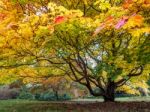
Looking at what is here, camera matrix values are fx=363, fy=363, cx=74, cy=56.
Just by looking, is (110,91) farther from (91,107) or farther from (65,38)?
(65,38)

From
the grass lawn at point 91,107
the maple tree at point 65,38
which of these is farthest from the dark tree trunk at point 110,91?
the maple tree at point 65,38

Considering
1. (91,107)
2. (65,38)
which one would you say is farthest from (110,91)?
(65,38)

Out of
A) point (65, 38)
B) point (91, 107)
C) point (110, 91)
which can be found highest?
point (65, 38)

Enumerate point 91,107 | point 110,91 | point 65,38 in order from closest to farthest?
1. point 65,38
2. point 91,107
3. point 110,91

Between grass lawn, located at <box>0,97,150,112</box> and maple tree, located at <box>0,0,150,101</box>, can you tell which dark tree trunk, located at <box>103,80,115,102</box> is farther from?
maple tree, located at <box>0,0,150,101</box>

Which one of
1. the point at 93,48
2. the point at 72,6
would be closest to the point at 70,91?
the point at 93,48

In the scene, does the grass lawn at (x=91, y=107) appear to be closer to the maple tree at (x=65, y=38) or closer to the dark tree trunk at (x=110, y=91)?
the dark tree trunk at (x=110, y=91)

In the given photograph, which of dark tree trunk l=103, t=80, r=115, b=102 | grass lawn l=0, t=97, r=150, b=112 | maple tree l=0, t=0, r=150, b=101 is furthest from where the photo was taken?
dark tree trunk l=103, t=80, r=115, b=102

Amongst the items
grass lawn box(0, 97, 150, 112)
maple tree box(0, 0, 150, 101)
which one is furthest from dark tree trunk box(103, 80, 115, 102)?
maple tree box(0, 0, 150, 101)

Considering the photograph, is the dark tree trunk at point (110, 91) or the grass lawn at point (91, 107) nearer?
the grass lawn at point (91, 107)

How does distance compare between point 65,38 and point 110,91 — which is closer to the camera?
point 65,38

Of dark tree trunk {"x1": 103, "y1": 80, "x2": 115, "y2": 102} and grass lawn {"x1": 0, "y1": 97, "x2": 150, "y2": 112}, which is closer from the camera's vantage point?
grass lawn {"x1": 0, "y1": 97, "x2": 150, "y2": 112}

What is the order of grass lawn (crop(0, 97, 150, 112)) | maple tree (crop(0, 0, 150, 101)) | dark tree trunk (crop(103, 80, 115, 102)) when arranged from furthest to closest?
dark tree trunk (crop(103, 80, 115, 102)) → grass lawn (crop(0, 97, 150, 112)) → maple tree (crop(0, 0, 150, 101))

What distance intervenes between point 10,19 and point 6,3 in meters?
1.19
